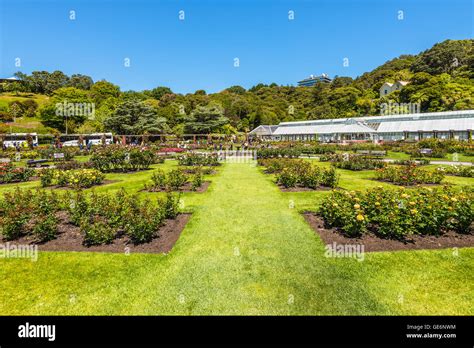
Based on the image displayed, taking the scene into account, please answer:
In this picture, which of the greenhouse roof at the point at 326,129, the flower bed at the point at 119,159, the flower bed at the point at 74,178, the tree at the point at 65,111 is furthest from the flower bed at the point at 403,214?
the tree at the point at 65,111

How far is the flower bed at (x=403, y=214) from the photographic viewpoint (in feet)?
22.0

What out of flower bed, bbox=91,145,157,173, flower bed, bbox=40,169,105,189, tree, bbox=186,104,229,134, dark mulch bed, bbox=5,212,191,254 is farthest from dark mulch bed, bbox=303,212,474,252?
tree, bbox=186,104,229,134

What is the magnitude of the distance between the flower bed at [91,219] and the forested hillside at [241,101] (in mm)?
52001

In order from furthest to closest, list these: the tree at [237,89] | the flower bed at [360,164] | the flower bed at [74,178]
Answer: the tree at [237,89], the flower bed at [360,164], the flower bed at [74,178]

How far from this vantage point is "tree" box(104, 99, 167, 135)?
2250 inches

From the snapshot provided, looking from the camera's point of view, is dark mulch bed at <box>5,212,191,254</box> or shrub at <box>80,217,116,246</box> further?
shrub at <box>80,217,116,246</box>

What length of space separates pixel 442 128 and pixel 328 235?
5083 cm

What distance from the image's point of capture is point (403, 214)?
22.6 feet

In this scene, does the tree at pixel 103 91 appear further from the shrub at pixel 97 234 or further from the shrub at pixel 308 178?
the shrub at pixel 97 234

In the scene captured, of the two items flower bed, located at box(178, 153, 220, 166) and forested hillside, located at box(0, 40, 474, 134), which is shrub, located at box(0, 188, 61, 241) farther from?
forested hillside, located at box(0, 40, 474, 134)

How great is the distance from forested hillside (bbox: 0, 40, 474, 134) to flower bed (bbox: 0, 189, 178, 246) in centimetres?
5200

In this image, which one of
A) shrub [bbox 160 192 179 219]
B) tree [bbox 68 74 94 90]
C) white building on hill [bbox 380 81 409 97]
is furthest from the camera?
tree [bbox 68 74 94 90]

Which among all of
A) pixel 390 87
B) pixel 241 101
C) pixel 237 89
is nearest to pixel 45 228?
pixel 241 101
